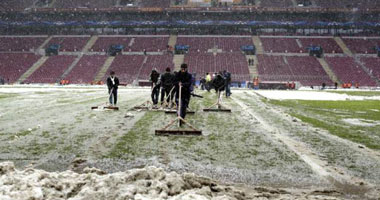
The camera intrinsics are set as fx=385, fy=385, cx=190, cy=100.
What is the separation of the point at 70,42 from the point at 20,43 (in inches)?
388

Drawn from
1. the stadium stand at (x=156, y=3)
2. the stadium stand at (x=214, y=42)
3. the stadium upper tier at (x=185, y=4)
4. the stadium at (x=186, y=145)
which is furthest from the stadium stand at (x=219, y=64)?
the stadium stand at (x=156, y=3)

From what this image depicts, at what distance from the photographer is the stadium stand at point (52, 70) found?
6238cm

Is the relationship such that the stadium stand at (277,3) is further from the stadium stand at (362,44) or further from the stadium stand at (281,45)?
the stadium stand at (362,44)

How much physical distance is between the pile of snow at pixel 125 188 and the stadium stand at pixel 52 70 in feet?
196

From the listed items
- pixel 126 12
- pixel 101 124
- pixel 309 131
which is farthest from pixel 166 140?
pixel 126 12

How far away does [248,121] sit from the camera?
48.4 ft

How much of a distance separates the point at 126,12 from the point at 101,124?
70.6m

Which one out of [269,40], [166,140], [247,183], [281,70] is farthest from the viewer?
[269,40]

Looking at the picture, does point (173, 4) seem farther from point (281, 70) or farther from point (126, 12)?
point (281, 70)

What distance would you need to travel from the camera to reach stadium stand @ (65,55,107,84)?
Answer: 6294 centimetres

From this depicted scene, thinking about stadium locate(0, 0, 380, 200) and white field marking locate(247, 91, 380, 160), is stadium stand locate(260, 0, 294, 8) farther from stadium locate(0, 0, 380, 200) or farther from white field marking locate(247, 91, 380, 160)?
white field marking locate(247, 91, 380, 160)

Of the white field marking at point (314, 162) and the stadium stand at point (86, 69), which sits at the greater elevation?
the stadium stand at point (86, 69)

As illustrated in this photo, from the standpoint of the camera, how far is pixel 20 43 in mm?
76750

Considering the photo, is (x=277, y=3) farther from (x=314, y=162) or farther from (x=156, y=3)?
(x=314, y=162)
